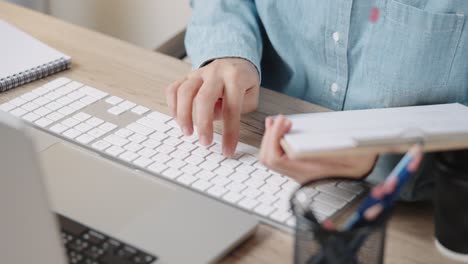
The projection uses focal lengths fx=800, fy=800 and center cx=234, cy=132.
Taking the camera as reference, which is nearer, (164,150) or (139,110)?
(164,150)

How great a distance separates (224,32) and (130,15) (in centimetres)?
131

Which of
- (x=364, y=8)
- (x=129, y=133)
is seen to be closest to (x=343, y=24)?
(x=364, y=8)

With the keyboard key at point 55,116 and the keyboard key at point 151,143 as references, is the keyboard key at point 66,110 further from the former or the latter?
the keyboard key at point 151,143

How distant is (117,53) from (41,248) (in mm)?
665

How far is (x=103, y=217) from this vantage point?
2.82 ft

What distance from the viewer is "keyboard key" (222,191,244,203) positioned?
2.97 feet

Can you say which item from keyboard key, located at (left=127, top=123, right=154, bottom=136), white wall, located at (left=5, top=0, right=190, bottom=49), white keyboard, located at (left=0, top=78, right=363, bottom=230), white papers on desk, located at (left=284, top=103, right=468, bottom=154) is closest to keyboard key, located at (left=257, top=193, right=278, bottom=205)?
white keyboard, located at (left=0, top=78, right=363, bottom=230)

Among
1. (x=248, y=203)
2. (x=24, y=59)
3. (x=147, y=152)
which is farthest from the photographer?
(x=24, y=59)

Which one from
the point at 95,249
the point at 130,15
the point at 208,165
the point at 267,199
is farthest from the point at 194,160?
the point at 130,15

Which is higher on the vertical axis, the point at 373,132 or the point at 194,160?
the point at 373,132

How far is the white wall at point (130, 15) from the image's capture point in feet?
7.60

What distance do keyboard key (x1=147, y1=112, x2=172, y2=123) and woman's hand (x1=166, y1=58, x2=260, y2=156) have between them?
33mm

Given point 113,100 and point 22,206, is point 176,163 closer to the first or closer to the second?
point 113,100

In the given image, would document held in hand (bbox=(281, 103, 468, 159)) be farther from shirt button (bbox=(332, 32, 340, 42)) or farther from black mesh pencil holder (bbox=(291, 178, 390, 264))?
shirt button (bbox=(332, 32, 340, 42))
